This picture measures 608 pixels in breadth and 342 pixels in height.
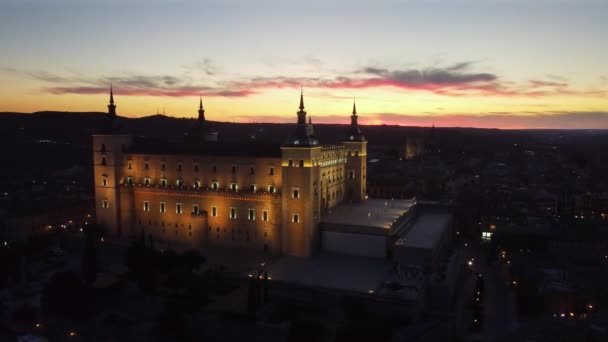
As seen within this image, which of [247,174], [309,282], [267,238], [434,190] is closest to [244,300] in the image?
[309,282]

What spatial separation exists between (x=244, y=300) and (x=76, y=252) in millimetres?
23549

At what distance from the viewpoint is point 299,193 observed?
147 feet

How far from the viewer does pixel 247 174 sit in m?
48.2

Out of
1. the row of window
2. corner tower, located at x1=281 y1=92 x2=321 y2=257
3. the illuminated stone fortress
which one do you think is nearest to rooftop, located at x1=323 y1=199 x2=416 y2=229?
the illuminated stone fortress

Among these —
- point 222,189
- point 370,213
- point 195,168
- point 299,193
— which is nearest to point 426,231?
point 370,213

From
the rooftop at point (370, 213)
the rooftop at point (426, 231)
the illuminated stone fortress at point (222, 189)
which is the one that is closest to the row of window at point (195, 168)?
the illuminated stone fortress at point (222, 189)

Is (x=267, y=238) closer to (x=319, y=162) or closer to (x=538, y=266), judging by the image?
(x=319, y=162)

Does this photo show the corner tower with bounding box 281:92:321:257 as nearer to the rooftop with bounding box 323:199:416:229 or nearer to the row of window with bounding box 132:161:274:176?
the row of window with bounding box 132:161:274:176

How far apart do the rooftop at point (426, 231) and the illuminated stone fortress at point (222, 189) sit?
8.32m

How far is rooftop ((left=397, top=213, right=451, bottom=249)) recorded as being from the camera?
42553mm

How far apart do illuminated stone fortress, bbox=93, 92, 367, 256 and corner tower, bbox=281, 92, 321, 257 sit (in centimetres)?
9

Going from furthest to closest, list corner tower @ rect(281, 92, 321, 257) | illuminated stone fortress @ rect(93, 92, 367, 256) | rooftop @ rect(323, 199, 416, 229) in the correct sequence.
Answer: rooftop @ rect(323, 199, 416, 229), illuminated stone fortress @ rect(93, 92, 367, 256), corner tower @ rect(281, 92, 321, 257)

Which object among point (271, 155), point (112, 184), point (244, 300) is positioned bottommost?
point (244, 300)

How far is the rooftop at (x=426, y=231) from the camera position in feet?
140
